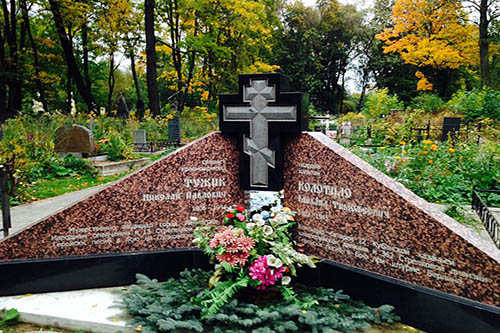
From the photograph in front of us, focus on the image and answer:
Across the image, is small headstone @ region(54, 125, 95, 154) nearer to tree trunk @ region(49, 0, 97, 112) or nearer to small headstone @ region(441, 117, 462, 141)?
tree trunk @ region(49, 0, 97, 112)

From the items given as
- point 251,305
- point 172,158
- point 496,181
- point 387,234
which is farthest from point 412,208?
point 496,181

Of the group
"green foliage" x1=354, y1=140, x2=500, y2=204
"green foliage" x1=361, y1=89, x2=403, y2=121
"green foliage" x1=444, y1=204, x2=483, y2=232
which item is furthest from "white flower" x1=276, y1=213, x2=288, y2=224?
"green foliage" x1=361, y1=89, x2=403, y2=121

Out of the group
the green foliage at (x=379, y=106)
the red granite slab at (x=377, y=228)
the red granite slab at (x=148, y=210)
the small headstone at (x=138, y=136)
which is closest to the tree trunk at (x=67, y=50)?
the small headstone at (x=138, y=136)

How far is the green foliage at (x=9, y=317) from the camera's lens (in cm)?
349

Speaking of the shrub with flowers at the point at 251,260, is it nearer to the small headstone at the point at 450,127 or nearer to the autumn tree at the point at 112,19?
the small headstone at the point at 450,127

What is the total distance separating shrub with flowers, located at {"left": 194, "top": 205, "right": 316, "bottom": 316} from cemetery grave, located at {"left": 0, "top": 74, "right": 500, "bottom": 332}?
0.50m

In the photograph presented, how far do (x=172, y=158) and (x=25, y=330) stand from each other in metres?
2.14

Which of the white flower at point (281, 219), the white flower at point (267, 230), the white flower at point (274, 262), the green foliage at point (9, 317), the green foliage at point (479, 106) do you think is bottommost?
the green foliage at point (9, 317)

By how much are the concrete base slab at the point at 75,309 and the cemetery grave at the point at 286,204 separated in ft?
0.53

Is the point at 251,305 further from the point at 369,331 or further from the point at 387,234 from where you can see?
the point at 387,234

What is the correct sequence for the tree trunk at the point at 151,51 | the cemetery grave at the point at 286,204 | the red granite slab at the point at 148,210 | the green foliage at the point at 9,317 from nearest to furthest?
the cemetery grave at the point at 286,204 → the green foliage at the point at 9,317 → the red granite slab at the point at 148,210 → the tree trunk at the point at 151,51

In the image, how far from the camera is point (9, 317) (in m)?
3.49

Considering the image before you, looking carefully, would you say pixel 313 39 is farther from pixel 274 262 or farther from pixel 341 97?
pixel 274 262

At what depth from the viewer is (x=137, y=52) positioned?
28578mm
